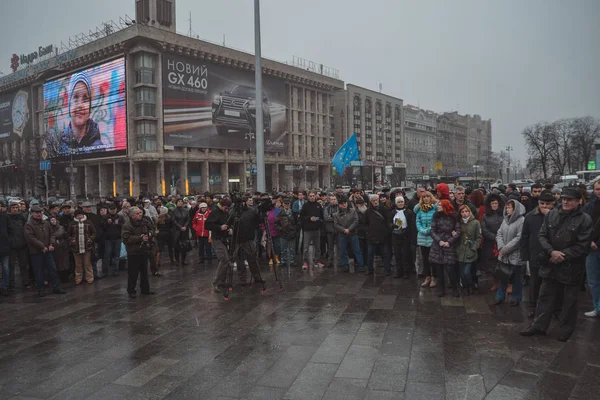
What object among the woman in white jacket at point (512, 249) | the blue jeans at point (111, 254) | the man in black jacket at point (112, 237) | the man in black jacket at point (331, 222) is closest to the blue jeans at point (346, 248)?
the man in black jacket at point (331, 222)

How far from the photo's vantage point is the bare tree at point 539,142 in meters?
64.0

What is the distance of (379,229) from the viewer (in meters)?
10.6

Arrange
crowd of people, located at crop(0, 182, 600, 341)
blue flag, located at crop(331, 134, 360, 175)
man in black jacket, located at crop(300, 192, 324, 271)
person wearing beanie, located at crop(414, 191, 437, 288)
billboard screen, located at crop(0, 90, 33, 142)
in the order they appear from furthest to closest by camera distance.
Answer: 1. billboard screen, located at crop(0, 90, 33, 142)
2. blue flag, located at crop(331, 134, 360, 175)
3. man in black jacket, located at crop(300, 192, 324, 271)
4. person wearing beanie, located at crop(414, 191, 437, 288)
5. crowd of people, located at crop(0, 182, 600, 341)

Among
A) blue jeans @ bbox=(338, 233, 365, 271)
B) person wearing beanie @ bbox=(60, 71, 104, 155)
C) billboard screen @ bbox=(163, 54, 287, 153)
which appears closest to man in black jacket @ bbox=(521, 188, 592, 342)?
blue jeans @ bbox=(338, 233, 365, 271)

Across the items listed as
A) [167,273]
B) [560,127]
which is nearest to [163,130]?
[167,273]

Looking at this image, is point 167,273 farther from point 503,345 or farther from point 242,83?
point 242,83

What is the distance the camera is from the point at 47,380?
512 centimetres

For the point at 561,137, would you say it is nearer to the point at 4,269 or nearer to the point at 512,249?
the point at 512,249

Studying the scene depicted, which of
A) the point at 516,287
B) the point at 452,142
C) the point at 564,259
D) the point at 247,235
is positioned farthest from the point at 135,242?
the point at 452,142

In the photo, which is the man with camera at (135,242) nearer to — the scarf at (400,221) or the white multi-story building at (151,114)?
the scarf at (400,221)

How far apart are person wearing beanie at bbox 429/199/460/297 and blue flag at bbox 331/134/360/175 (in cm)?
1052

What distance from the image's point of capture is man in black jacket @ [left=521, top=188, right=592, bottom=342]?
585 cm

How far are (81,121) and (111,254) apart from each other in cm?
5913

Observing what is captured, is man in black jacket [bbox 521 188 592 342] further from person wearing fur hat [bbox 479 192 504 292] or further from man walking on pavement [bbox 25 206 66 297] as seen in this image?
man walking on pavement [bbox 25 206 66 297]
